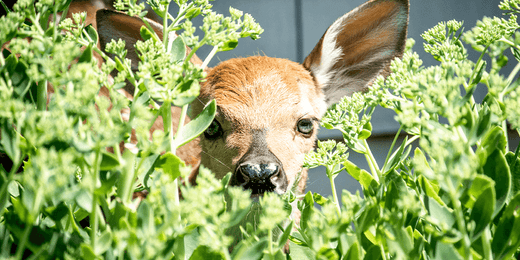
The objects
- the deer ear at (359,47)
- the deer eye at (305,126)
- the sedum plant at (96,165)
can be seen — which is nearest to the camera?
the sedum plant at (96,165)

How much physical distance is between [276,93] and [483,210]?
3.47 ft

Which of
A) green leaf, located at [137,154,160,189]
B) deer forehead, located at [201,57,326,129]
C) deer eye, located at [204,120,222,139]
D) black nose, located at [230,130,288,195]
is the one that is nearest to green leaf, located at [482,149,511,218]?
green leaf, located at [137,154,160,189]

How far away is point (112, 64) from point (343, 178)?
279cm

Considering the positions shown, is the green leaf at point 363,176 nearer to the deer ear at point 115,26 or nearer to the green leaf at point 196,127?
the green leaf at point 196,127

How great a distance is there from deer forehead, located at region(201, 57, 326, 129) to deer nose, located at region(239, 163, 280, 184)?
0.82 ft

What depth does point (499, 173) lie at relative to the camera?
0.70ft

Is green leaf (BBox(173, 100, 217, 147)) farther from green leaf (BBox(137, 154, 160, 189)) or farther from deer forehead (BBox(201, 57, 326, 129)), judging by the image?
deer forehead (BBox(201, 57, 326, 129))

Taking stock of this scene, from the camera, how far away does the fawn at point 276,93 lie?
991mm

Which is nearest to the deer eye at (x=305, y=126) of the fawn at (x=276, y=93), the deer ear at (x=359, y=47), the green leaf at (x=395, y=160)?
the fawn at (x=276, y=93)

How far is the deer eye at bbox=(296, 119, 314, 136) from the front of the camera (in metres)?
1.30

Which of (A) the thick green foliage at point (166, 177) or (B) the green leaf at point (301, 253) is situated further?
(B) the green leaf at point (301, 253)

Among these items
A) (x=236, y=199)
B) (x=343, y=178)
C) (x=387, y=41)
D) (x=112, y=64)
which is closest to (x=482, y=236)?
(x=236, y=199)

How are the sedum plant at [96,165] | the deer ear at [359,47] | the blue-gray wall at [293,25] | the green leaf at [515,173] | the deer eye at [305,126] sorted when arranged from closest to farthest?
the sedum plant at [96,165] < the green leaf at [515,173] < the deer ear at [359,47] < the deer eye at [305,126] < the blue-gray wall at [293,25]

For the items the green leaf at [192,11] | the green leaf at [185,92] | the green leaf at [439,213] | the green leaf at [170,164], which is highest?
the green leaf at [192,11]
